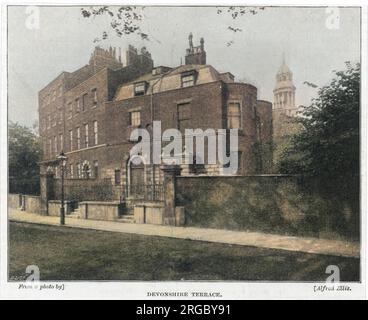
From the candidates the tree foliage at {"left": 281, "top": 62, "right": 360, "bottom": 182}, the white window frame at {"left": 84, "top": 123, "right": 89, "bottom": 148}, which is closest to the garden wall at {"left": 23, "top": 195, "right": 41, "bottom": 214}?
the white window frame at {"left": 84, "top": 123, "right": 89, "bottom": 148}

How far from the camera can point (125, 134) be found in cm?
1557

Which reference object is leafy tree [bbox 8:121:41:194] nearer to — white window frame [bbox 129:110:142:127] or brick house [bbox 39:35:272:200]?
A: brick house [bbox 39:35:272:200]

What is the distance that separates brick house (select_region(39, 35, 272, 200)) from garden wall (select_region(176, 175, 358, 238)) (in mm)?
828

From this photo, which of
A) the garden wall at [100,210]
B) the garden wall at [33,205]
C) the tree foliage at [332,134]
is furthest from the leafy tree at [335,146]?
the garden wall at [33,205]

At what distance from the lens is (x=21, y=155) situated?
880 centimetres

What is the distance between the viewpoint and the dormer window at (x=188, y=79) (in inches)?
569

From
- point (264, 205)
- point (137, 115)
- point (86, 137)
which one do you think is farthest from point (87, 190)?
point (264, 205)

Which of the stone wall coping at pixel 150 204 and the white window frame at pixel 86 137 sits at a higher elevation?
the white window frame at pixel 86 137

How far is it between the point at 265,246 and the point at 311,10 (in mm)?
5723

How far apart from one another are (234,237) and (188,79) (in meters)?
7.66

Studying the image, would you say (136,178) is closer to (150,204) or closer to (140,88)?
(150,204)

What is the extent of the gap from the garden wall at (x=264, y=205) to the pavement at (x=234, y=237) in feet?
1.03

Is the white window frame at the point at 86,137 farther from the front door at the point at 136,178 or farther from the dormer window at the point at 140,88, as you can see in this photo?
the dormer window at the point at 140,88

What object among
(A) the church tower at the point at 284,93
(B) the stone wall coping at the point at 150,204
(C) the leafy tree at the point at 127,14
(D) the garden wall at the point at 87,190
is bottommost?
(B) the stone wall coping at the point at 150,204
